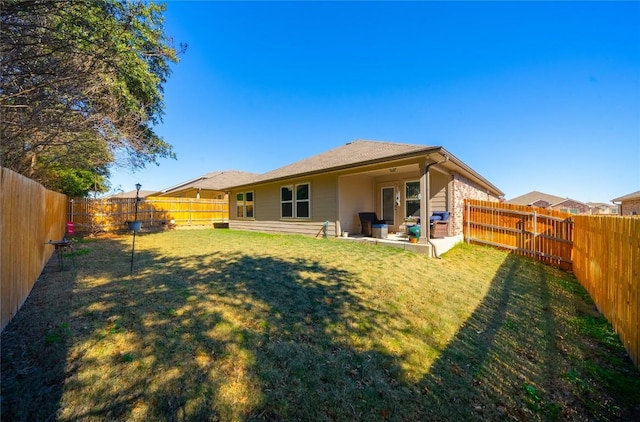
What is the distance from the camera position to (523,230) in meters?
8.05

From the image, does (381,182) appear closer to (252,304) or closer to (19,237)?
(252,304)

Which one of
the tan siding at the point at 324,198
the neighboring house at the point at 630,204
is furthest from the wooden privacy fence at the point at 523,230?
the neighboring house at the point at 630,204

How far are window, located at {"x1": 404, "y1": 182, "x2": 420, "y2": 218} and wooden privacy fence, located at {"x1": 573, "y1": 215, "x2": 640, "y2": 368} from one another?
554cm

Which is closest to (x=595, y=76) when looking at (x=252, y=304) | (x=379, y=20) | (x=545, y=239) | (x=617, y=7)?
(x=617, y=7)

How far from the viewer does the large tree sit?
363 centimetres

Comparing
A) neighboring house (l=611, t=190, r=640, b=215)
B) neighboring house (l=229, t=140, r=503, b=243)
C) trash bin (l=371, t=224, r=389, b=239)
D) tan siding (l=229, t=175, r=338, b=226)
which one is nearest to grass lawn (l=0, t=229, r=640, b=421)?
trash bin (l=371, t=224, r=389, b=239)

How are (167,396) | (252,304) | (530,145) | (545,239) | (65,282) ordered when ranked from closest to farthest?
(167,396) → (252,304) → (65,282) → (545,239) → (530,145)

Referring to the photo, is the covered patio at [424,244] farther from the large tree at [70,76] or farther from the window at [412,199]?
the large tree at [70,76]

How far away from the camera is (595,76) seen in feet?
26.4

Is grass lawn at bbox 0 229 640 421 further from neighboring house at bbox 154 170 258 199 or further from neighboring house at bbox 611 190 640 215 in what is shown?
neighboring house at bbox 611 190 640 215

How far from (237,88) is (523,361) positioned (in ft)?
48.2

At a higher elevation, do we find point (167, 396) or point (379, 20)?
point (379, 20)

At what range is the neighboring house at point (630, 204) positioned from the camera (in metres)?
19.8

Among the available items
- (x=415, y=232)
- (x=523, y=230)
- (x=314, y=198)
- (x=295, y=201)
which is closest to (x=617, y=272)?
(x=415, y=232)
